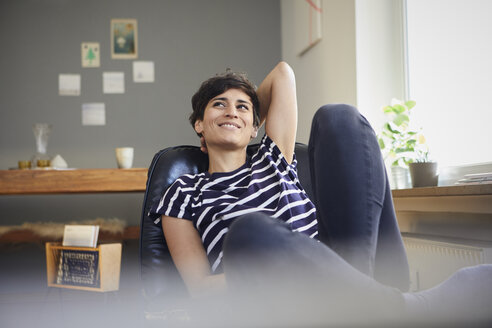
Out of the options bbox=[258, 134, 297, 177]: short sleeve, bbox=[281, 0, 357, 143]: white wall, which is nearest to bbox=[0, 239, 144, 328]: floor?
bbox=[258, 134, 297, 177]: short sleeve

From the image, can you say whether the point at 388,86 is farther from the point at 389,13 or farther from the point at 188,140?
the point at 188,140

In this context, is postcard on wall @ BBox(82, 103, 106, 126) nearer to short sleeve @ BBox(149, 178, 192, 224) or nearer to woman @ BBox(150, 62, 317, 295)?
woman @ BBox(150, 62, 317, 295)

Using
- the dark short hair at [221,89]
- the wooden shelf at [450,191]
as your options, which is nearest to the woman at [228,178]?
the dark short hair at [221,89]

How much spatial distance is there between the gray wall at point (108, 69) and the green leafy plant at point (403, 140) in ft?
5.84

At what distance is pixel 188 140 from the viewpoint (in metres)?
3.51

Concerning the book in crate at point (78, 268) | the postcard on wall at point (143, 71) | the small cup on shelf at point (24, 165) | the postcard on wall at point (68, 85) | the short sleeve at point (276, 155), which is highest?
the postcard on wall at point (143, 71)

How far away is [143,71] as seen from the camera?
3.49m

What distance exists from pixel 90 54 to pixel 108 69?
0.55 feet

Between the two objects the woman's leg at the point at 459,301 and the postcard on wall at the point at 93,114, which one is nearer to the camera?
the woman's leg at the point at 459,301

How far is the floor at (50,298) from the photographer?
2.30 metres

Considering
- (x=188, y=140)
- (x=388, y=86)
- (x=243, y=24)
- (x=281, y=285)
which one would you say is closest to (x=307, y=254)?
(x=281, y=285)

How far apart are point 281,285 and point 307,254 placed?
6 cm

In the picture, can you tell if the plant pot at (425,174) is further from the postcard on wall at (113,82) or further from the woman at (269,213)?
the postcard on wall at (113,82)

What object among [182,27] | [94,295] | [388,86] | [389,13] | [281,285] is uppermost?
[182,27]
